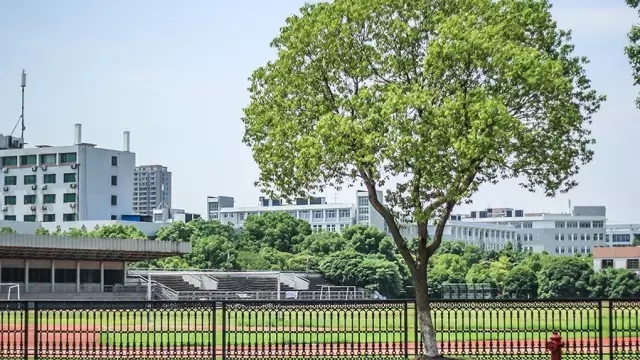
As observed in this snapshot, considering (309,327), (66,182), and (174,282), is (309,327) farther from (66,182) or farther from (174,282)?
(66,182)

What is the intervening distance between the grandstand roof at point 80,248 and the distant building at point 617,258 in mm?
54522

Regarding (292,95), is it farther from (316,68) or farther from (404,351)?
(404,351)

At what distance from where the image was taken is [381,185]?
21.5 metres

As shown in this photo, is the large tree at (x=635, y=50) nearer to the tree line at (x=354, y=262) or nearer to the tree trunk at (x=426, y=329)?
the tree trunk at (x=426, y=329)

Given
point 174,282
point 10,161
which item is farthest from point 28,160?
point 174,282

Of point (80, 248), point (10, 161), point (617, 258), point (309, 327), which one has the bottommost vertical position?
point (617, 258)

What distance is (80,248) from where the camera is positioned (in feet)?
193

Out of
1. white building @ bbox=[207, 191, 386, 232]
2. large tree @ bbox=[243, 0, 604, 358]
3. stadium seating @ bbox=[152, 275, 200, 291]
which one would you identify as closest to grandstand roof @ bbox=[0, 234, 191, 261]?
stadium seating @ bbox=[152, 275, 200, 291]

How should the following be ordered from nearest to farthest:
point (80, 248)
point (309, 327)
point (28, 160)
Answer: point (309, 327), point (80, 248), point (28, 160)

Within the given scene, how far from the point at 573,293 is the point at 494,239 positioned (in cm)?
9696

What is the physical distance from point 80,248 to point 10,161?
5181cm

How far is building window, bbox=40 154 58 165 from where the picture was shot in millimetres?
105688

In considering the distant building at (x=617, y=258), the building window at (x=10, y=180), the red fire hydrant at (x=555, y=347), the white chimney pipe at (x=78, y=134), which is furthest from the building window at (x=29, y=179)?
the red fire hydrant at (x=555, y=347)

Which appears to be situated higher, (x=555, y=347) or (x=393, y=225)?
(x=393, y=225)
